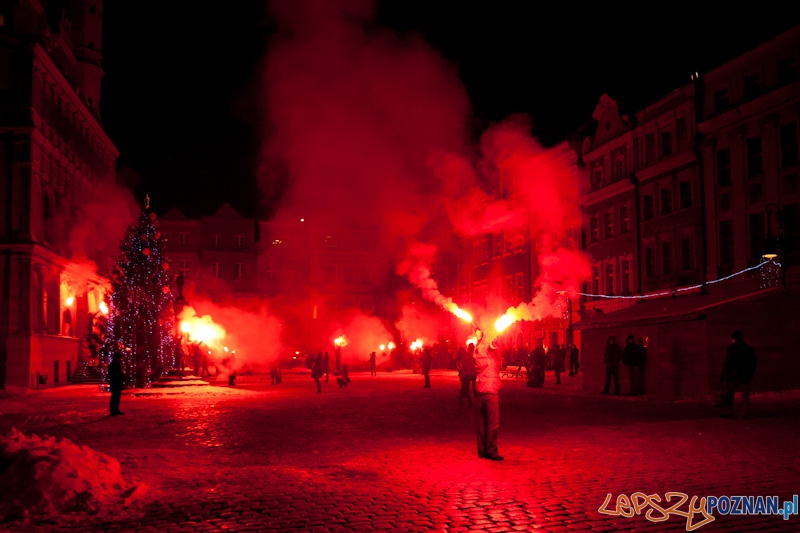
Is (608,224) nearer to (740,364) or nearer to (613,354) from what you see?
(613,354)

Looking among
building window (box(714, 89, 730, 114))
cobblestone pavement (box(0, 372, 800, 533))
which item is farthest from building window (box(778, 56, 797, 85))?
cobblestone pavement (box(0, 372, 800, 533))

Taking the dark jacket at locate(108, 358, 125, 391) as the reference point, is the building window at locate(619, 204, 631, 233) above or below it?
above

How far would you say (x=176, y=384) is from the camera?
3294cm

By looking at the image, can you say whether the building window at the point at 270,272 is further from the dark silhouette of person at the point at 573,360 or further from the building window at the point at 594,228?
the dark silhouette of person at the point at 573,360

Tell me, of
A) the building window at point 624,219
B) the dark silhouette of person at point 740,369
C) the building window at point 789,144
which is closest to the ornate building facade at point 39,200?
the dark silhouette of person at point 740,369

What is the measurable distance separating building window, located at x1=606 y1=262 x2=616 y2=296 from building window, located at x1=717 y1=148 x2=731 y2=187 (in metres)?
9.93

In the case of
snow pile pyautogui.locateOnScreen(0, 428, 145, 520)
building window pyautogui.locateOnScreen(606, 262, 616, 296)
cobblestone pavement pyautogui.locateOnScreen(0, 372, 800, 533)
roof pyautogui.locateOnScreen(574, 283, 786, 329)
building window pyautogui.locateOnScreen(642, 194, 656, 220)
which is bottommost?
cobblestone pavement pyautogui.locateOnScreen(0, 372, 800, 533)

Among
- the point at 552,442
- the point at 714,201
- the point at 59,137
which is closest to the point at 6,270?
the point at 59,137

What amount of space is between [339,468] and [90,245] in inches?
1706

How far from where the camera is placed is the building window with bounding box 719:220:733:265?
110 ft

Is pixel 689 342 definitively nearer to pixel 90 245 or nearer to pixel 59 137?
pixel 59 137

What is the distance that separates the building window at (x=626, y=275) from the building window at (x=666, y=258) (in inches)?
110

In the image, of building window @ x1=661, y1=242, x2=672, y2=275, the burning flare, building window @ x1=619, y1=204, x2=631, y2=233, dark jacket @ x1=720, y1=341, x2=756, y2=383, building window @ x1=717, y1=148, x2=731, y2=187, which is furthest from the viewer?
the burning flare

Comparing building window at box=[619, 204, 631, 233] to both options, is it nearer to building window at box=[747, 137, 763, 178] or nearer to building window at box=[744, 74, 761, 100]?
building window at box=[747, 137, 763, 178]
